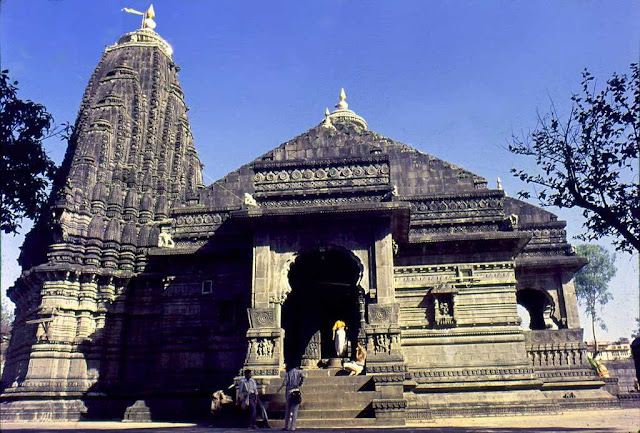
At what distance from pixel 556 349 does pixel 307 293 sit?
33.7 feet

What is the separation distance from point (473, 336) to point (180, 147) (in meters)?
21.5

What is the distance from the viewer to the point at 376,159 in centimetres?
2089

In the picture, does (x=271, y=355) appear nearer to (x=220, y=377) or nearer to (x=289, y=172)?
(x=220, y=377)

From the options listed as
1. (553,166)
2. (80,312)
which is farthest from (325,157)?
(80,312)

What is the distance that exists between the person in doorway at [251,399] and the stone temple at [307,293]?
0.89m

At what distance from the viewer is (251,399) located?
14328 millimetres

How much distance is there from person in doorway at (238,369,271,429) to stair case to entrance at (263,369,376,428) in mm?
522

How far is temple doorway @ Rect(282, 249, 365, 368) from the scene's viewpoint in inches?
856

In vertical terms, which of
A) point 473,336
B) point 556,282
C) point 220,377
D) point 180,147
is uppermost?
point 180,147

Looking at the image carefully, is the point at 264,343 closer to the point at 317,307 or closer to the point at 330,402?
the point at 330,402

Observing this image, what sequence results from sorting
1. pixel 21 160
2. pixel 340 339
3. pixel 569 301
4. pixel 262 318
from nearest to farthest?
pixel 21 160 < pixel 262 318 < pixel 340 339 < pixel 569 301

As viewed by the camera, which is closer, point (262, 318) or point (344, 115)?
point (262, 318)

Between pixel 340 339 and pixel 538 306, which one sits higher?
pixel 538 306

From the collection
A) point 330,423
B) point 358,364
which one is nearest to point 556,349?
point 358,364
